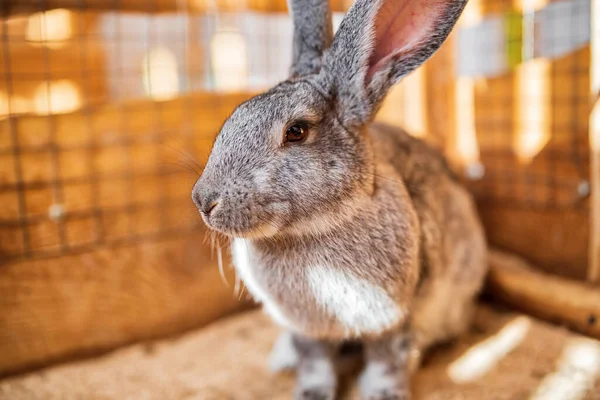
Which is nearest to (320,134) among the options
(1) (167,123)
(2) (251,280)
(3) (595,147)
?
(2) (251,280)

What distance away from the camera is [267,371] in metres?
2.53

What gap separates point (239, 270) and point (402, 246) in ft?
2.23

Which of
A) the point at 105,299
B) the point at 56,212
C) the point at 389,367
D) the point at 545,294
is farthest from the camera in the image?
the point at 545,294

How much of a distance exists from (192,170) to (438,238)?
43.1 inches

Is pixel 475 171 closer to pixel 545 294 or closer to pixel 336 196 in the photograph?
pixel 545 294

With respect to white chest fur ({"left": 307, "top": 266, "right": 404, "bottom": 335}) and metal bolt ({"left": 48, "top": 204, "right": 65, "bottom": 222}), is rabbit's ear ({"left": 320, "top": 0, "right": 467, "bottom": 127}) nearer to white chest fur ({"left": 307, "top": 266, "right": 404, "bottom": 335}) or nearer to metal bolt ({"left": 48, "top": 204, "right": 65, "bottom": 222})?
white chest fur ({"left": 307, "top": 266, "right": 404, "bottom": 335})

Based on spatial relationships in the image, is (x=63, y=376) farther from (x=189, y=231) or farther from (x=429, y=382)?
(x=429, y=382)

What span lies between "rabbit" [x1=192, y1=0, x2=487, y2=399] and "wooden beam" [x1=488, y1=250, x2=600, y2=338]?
89 cm

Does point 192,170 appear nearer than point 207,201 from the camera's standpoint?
No

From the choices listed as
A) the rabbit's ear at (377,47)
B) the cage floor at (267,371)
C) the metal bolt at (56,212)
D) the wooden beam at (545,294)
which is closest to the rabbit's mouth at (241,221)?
the rabbit's ear at (377,47)

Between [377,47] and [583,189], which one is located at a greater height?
[377,47]

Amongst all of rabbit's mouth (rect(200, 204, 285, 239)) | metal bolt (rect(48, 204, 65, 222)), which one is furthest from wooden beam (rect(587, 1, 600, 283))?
metal bolt (rect(48, 204, 65, 222))

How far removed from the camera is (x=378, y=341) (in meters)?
2.18

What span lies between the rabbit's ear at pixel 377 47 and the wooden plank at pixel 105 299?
139 cm
